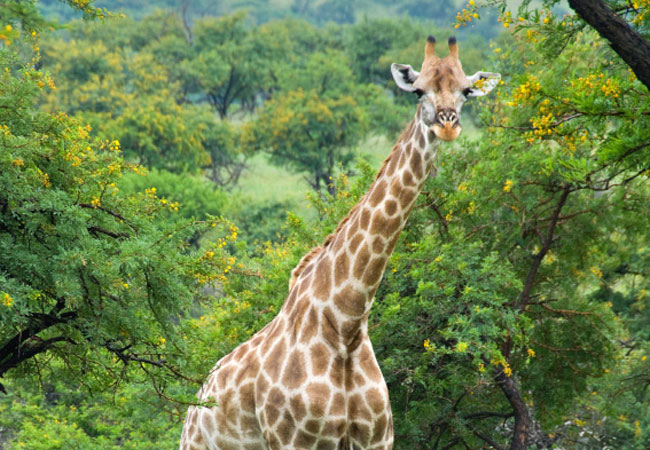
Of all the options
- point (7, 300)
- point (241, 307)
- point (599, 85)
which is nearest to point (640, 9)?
point (599, 85)

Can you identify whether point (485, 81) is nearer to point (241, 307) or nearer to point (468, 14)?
point (468, 14)

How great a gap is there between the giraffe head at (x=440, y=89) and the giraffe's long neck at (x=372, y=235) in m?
0.28

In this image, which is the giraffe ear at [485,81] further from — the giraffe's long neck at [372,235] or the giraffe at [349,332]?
the giraffe's long neck at [372,235]

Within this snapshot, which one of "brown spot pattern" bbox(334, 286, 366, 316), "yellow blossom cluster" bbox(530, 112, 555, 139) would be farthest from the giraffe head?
"yellow blossom cluster" bbox(530, 112, 555, 139)

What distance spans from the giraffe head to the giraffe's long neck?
275 mm

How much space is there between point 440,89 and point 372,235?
1516 mm

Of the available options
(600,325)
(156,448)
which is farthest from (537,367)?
(156,448)

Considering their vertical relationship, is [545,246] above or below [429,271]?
above

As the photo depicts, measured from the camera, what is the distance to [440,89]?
821 cm

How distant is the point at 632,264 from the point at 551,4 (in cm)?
1371

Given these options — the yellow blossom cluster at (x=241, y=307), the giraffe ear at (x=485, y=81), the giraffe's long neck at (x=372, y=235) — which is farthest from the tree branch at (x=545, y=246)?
the giraffe's long neck at (x=372, y=235)

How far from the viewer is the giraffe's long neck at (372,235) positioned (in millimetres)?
8664

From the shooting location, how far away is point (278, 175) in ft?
253

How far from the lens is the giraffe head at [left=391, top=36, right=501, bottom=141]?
8008mm
